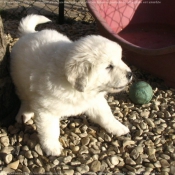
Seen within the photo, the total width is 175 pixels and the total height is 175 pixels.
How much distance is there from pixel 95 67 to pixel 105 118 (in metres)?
0.79

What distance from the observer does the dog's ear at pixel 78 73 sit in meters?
→ 2.36

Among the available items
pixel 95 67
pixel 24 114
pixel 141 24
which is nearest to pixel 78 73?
pixel 95 67

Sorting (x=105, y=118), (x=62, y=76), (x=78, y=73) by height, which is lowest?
(x=105, y=118)

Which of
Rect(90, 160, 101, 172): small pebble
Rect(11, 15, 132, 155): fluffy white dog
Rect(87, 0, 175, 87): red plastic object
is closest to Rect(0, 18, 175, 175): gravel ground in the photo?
Rect(90, 160, 101, 172): small pebble

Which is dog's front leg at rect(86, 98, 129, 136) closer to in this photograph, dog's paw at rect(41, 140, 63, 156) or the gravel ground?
the gravel ground

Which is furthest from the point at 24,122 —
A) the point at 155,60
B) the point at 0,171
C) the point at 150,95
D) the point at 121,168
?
the point at 155,60

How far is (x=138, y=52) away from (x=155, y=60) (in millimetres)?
263

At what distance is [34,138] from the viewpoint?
3064 millimetres

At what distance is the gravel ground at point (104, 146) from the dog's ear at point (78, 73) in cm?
79

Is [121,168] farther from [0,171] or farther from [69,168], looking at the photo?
[0,171]

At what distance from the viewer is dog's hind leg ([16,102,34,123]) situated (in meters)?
3.21

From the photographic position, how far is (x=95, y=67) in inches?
95.7

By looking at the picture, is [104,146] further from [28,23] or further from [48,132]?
[28,23]

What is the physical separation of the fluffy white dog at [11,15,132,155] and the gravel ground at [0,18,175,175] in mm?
159
